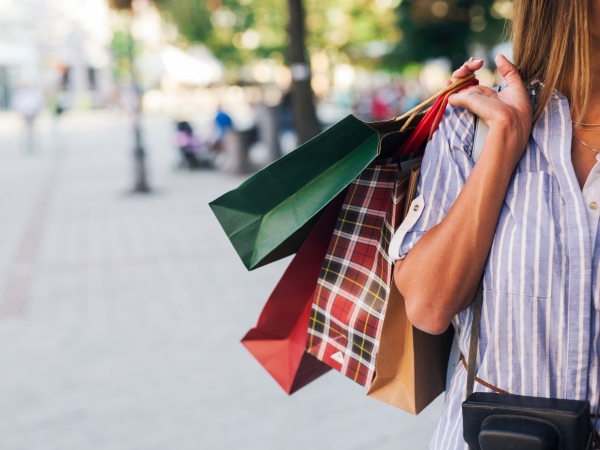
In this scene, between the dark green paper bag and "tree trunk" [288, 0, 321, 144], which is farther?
"tree trunk" [288, 0, 321, 144]

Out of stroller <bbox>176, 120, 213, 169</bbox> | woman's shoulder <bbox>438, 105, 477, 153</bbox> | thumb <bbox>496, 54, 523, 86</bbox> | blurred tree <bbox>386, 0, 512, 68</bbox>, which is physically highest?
blurred tree <bbox>386, 0, 512, 68</bbox>

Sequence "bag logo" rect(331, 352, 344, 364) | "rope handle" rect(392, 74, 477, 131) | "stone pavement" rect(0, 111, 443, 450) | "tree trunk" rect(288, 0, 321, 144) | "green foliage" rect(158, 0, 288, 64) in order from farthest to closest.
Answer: "green foliage" rect(158, 0, 288, 64) < "tree trunk" rect(288, 0, 321, 144) < "stone pavement" rect(0, 111, 443, 450) < "bag logo" rect(331, 352, 344, 364) < "rope handle" rect(392, 74, 477, 131)

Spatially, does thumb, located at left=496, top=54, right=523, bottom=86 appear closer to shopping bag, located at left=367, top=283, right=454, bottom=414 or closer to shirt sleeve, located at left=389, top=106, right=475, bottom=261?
shirt sleeve, located at left=389, top=106, right=475, bottom=261

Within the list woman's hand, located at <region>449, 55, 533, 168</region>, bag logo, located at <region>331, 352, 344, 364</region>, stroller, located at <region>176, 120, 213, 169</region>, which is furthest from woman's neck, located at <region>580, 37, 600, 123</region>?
stroller, located at <region>176, 120, 213, 169</region>

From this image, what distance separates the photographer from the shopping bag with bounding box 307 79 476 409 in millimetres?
1431

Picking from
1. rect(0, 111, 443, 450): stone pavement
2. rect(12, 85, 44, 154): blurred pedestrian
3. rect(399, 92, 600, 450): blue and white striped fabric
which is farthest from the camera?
rect(12, 85, 44, 154): blurred pedestrian

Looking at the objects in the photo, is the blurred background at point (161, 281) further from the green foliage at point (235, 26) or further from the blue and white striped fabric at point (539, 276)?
the blue and white striped fabric at point (539, 276)

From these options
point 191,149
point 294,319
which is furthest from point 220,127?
point 294,319

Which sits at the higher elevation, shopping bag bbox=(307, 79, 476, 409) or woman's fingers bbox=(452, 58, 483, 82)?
woman's fingers bbox=(452, 58, 483, 82)

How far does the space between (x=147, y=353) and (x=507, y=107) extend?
13.0ft

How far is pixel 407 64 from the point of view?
16.8m

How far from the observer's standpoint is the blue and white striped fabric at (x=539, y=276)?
119cm

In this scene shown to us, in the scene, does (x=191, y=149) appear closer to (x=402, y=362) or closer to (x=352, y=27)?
(x=402, y=362)

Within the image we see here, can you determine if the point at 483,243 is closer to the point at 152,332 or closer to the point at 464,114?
the point at 464,114
